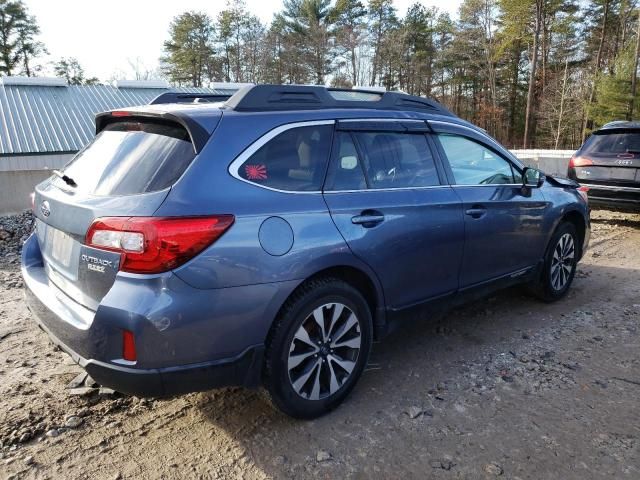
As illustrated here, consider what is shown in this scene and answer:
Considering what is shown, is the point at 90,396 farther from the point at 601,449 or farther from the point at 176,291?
the point at 601,449

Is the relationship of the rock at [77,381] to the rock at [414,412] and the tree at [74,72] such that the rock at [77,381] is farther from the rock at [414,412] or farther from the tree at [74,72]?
the tree at [74,72]

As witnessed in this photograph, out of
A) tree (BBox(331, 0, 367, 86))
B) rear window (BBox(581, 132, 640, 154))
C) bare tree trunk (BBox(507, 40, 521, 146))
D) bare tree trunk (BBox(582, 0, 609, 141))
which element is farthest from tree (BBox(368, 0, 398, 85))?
rear window (BBox(581, 132, 640, 154))

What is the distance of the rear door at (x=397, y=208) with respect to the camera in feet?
9.58

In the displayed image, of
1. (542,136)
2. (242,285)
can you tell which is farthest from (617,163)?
(542,136)

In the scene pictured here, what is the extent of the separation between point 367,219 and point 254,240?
81cm

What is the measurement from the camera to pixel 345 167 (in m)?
3.00

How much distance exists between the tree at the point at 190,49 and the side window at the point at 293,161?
146 feet

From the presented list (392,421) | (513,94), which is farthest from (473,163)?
(513,94)

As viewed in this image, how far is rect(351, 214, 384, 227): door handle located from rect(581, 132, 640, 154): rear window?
21.2 feet

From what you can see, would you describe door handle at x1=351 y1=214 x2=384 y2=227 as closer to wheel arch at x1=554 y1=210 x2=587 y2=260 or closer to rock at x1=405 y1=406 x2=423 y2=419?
rock at x1=405 y1=406 x2=423 y2=419

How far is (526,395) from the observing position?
10.4ft

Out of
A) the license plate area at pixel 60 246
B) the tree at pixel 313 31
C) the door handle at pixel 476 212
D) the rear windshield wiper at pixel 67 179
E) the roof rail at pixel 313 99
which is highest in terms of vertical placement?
the tree at pixel 313 31

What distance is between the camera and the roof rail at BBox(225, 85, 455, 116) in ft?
8.96

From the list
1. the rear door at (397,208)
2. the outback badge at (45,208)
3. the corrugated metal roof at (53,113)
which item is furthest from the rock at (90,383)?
the corrugated metal roof at (53,113)
